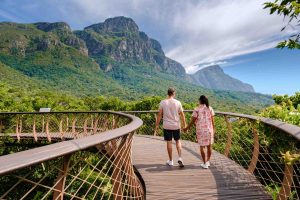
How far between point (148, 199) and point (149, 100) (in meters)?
45.1

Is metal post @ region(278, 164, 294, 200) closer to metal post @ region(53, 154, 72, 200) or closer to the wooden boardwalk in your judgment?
the wooden boardwalk

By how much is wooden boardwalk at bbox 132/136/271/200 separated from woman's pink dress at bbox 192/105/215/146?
0.56m

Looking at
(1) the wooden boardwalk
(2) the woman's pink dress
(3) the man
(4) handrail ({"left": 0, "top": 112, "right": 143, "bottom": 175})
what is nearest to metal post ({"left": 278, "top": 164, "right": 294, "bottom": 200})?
(1) the wooden boardwalk

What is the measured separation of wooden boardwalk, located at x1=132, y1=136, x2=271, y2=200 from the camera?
15.4 feet

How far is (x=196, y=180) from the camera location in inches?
218

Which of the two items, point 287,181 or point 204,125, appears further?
point 204,125

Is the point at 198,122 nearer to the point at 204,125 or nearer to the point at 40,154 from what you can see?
the point at 204,125

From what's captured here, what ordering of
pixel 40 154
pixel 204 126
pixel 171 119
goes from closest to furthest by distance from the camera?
pixel 40 154, pixel 204 126, pixel 171 119

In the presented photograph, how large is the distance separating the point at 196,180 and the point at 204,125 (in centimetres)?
125

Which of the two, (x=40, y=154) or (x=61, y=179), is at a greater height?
(x=40, y=154)

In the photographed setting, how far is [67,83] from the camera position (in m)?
188

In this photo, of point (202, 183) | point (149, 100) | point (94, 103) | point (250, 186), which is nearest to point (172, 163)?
point (202, 183)

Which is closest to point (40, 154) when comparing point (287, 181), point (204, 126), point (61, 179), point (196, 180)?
point (61, 179)

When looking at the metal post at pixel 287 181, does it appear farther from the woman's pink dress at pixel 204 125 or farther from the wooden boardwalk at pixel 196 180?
the woman's pink dress at pixel 204 125
